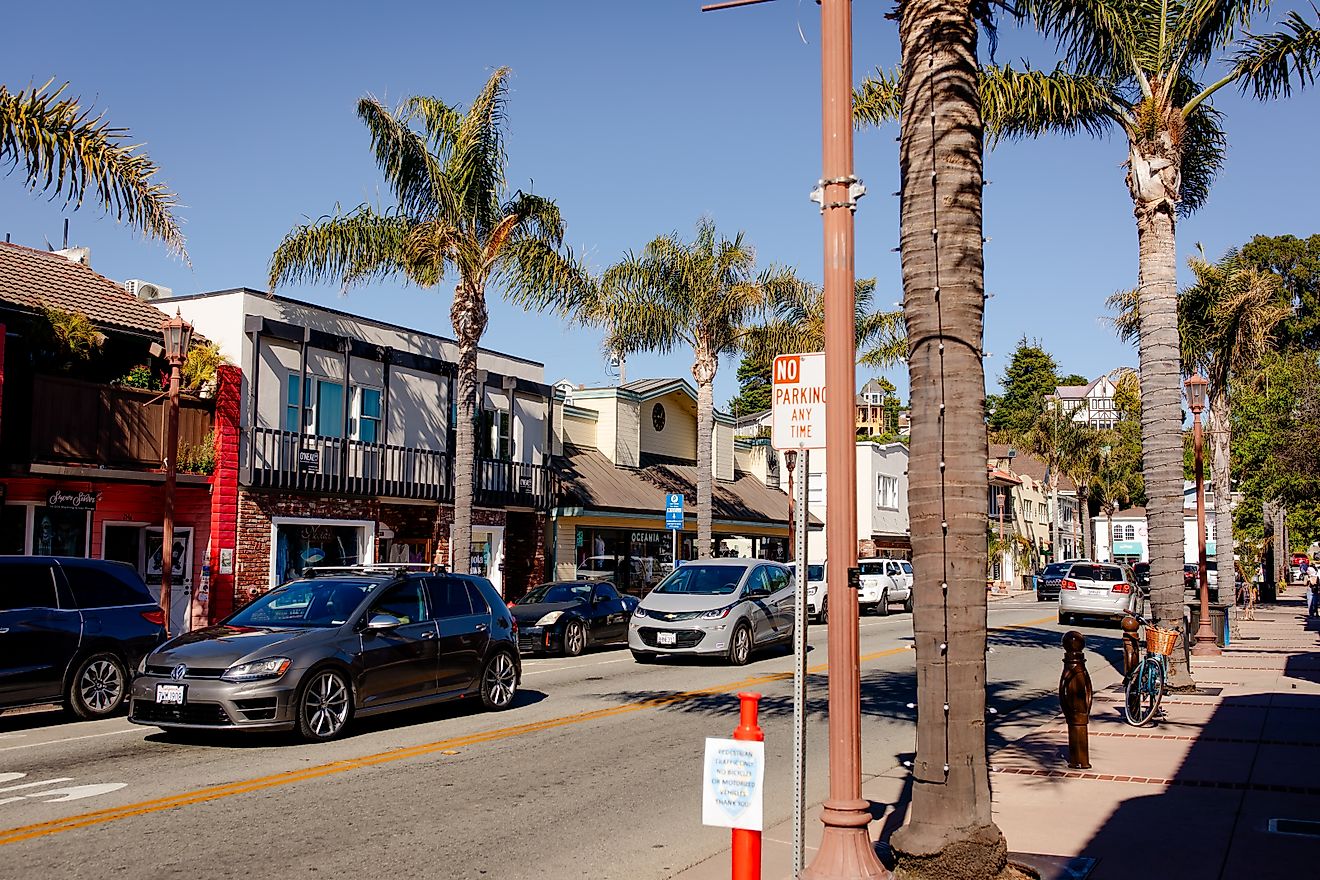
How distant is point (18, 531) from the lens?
66.4 ft

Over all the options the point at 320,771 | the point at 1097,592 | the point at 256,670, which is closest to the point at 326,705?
the point at 256,670

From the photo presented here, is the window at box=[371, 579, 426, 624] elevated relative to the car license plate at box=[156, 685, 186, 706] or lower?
elevated

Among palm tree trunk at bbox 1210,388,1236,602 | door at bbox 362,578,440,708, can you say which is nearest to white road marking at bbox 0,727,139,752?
door at bbox 362,578,440,708

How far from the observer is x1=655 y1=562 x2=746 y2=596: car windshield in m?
19.3

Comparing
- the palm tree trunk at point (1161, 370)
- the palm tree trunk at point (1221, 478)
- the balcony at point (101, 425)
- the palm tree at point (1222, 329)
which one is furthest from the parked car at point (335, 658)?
the palm tree trunk at point (1221, 478)

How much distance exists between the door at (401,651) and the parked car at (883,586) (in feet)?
83.4

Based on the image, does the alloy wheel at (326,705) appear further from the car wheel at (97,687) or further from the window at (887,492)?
the window at (887,492)

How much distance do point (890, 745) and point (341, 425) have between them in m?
17.3

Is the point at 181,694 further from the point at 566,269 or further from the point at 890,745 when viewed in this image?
the point at 566,269

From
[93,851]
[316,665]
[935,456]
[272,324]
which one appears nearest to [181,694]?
[316,665]

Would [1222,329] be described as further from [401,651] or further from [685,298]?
[401,651]

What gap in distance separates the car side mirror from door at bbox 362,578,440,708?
3 centimetres

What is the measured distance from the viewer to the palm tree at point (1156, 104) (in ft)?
53.4

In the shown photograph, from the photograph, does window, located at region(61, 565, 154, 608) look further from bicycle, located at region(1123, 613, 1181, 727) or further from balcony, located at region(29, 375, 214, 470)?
bicycle, located at region(1123, 613, 1181, 727)
